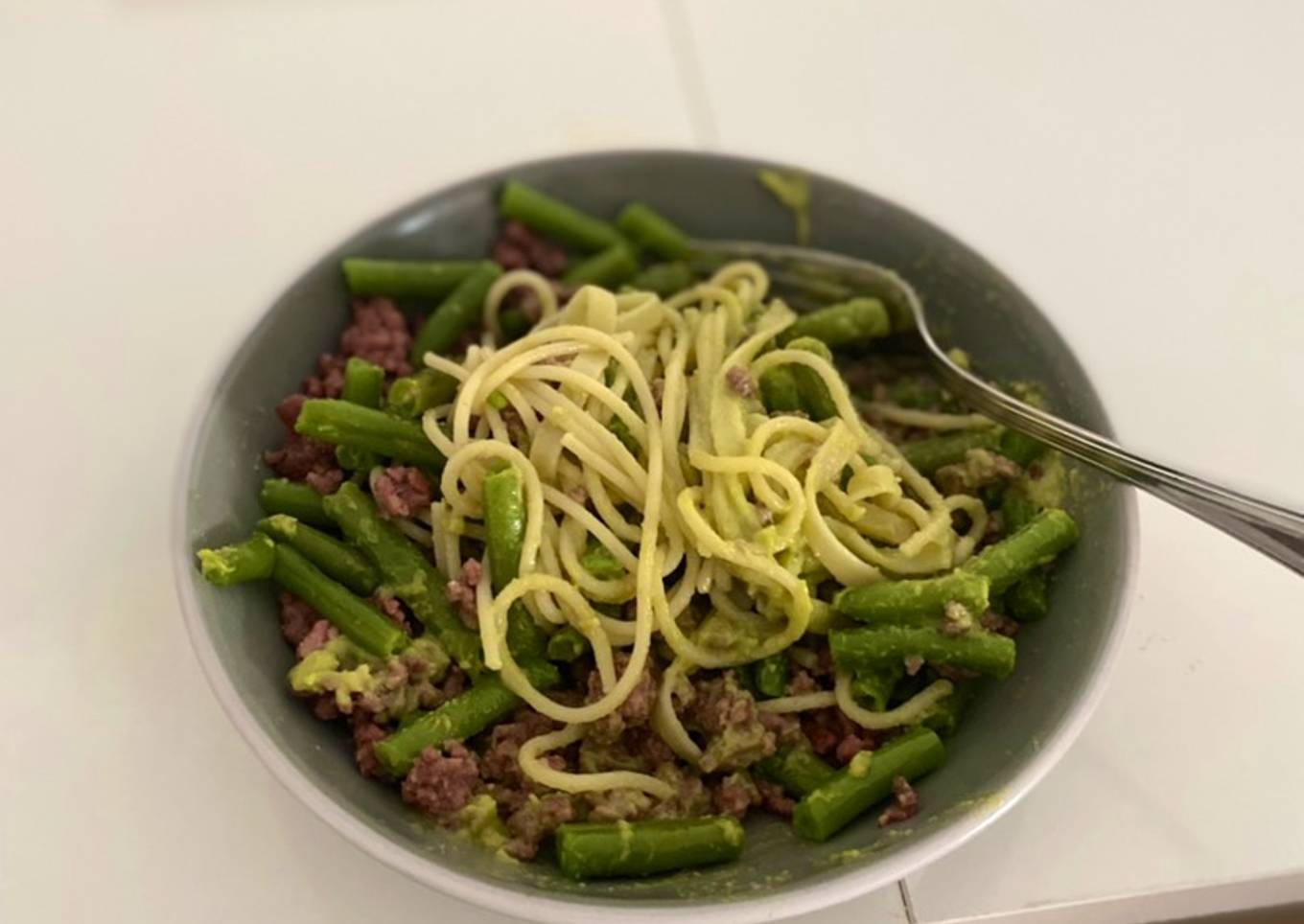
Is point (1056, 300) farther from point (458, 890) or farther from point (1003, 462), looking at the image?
point (458, 890)

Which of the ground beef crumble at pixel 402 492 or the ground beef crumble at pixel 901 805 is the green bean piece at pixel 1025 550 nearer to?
the ground beef crumble at pixel 901 805

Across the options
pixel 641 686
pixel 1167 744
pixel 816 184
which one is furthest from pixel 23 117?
pixel 1167 744

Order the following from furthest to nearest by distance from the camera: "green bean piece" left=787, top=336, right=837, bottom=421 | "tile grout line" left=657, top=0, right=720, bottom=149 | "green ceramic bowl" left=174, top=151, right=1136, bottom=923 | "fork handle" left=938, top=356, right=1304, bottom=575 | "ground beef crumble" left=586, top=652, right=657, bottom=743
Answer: "tile grout line" left=657, top=0, right=720, bottom=149, "green bean piece" left=787, top=336, right=837, bottom=421, "ground beef crumble" left=586, top=652, right=657, bottom=743, "fork handle" left=938, top=356, right=1304, bottom=575, "green ceramic bowl" left=174, top=151, right=1136, bottom=923

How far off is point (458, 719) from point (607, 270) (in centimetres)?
75

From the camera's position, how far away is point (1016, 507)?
4.92ft

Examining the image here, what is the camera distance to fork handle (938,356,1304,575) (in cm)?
124

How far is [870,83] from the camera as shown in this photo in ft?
7.69

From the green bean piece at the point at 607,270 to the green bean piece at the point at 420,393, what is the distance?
0.31 meters

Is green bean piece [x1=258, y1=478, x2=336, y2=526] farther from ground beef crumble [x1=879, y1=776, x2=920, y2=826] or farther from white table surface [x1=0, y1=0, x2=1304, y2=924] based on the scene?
ground beef crumble [x1=879, y1=776, x2=920, y2=826]

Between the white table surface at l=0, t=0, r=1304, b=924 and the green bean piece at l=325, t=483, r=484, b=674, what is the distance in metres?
0.26

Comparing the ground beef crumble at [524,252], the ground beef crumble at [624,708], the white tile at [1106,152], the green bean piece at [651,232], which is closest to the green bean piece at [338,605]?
the ground beef crumble at [624,708]

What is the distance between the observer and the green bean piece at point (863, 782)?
126 centimetres

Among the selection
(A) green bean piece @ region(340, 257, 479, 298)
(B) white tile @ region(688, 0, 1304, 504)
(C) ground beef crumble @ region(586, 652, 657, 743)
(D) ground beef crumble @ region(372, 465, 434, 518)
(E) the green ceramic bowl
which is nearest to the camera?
(E) the green ceramic bowl

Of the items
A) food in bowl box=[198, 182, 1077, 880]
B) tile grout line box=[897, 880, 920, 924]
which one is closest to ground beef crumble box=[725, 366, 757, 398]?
food in bowl box=[198, 182, 1077, 880]
